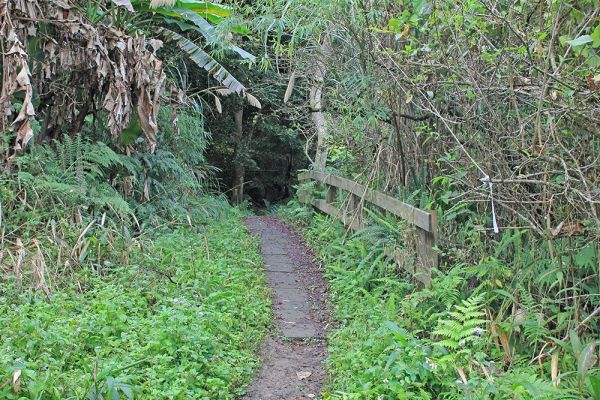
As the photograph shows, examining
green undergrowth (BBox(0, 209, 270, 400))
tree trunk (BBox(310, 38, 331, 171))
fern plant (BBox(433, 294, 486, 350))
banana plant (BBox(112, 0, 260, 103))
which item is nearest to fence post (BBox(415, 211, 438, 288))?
fern plant (BBox(433, 294, 486, 350))

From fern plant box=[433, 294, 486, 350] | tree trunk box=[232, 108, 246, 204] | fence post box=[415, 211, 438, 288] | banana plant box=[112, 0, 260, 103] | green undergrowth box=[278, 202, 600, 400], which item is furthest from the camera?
tree trunk box=[232, 108, 246, 204]

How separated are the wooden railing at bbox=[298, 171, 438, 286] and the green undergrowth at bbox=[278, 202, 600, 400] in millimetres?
206

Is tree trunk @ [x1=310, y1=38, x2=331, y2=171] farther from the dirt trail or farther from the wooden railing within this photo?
the dirt trail

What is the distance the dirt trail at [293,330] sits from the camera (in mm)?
5191

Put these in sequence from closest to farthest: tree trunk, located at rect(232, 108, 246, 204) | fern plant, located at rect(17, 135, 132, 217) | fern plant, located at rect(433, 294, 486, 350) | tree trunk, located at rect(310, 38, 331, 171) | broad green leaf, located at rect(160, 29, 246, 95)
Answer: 1. fern plant, located at rect(433, 294, 486, 350)
2. fern plant, located at rect(17, 135, 132, 217)
3. tree trunk, located at rect(310, 38, 331, 171)
4. broad green leaf, located at rect(160, 29, 246, 95)
5. tree trunk, located at rect(232, 108, 246, 204)

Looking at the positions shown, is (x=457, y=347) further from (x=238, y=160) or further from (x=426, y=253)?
(x=238, y=160)

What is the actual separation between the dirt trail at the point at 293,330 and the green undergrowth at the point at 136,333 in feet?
0.57

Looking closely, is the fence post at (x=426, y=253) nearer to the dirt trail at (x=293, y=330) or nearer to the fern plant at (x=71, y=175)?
the dirt trail at (x=293, y=330)

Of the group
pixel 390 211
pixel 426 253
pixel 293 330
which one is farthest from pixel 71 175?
pixel 426 253

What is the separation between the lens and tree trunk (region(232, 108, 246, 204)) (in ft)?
70.0

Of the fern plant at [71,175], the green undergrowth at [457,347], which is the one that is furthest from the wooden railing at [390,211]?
the fern plant at [71,175]

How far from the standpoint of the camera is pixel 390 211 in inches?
301

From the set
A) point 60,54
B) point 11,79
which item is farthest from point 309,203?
point 11,79

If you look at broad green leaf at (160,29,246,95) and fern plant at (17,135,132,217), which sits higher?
broad green leaf at (160,29,246,95)
